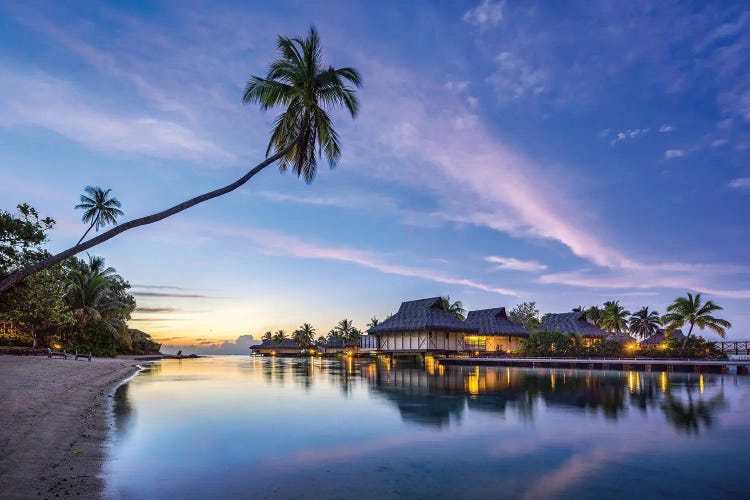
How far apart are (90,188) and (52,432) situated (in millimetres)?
43173

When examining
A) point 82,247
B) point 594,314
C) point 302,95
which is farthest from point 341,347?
point 82,247

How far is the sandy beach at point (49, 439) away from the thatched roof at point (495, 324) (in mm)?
42898

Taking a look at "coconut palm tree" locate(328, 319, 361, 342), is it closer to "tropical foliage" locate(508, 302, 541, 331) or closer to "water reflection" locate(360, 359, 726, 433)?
"tropical foliage" locate(508, 302, 541, 331)

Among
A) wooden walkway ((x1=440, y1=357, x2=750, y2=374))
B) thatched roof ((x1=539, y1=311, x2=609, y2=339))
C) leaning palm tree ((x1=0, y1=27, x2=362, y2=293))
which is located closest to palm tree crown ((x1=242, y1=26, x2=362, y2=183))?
leaning palm tree ((x1=0, y1=27, x2=362, y2=293))

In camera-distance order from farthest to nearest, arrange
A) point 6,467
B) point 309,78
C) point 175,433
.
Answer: point 309,78
point 175,433
point 6,467

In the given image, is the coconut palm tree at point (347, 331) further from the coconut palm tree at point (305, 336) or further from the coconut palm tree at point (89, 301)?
the coconut palm tree at point (89, 301)

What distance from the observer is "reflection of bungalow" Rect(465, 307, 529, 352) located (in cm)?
5216

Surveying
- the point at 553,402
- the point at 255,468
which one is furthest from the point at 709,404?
the point at 255,468

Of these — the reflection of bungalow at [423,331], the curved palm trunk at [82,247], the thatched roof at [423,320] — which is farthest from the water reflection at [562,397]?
the reflection of bungalow at [423,331]

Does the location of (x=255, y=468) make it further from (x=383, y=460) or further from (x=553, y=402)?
(x=553, y=402)

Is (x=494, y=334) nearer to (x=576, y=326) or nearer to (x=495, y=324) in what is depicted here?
(x=495, y=324)

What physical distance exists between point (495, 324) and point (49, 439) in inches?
1933

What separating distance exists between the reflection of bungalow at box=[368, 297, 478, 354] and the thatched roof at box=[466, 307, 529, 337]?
12.2 ft

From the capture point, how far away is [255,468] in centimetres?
863
